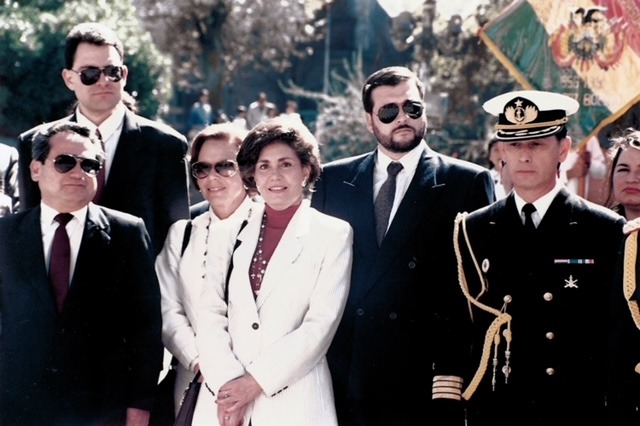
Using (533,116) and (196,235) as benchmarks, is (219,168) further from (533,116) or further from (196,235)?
(533,116)

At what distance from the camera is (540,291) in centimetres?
447

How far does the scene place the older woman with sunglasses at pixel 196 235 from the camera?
539cm

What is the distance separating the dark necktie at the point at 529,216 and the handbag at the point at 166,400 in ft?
5.74

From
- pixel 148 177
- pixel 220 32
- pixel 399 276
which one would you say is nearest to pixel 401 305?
pixel 399 276

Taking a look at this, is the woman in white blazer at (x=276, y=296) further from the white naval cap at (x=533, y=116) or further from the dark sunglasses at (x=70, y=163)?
the white naval cap at (x=533, y=116)

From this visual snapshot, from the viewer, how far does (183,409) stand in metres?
4.89

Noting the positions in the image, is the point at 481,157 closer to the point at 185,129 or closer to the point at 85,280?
the point at 85,280

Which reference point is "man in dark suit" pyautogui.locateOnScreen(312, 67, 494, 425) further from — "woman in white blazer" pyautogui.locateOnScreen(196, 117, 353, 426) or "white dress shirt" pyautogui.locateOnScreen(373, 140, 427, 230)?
"woman in white blazer" pyautogui.locateOnScreen(196, 117, 353, 426)

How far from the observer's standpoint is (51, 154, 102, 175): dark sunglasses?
5012 millimetres

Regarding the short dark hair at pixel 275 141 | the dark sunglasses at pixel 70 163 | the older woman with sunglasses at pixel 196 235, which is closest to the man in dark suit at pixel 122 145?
the older woman with sunglasses at pixel 196 235

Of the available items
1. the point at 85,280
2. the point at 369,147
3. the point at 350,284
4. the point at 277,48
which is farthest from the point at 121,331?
the point at 277,48

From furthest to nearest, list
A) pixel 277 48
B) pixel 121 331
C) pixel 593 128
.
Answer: pixel 277 48 → pixel 593 128 → pixel 121 331

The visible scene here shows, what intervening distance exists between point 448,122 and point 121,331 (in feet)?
42.1

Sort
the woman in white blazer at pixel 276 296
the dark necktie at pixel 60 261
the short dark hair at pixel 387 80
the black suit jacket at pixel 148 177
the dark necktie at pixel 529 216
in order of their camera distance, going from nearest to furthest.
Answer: the dark necktie at pixel 529 216, the woman in white blazer at pixel 276 296, the dark necktie at pixel 60 261, the short dark hair at pixel 387 80, the black suit jacket at pixel 148 177
